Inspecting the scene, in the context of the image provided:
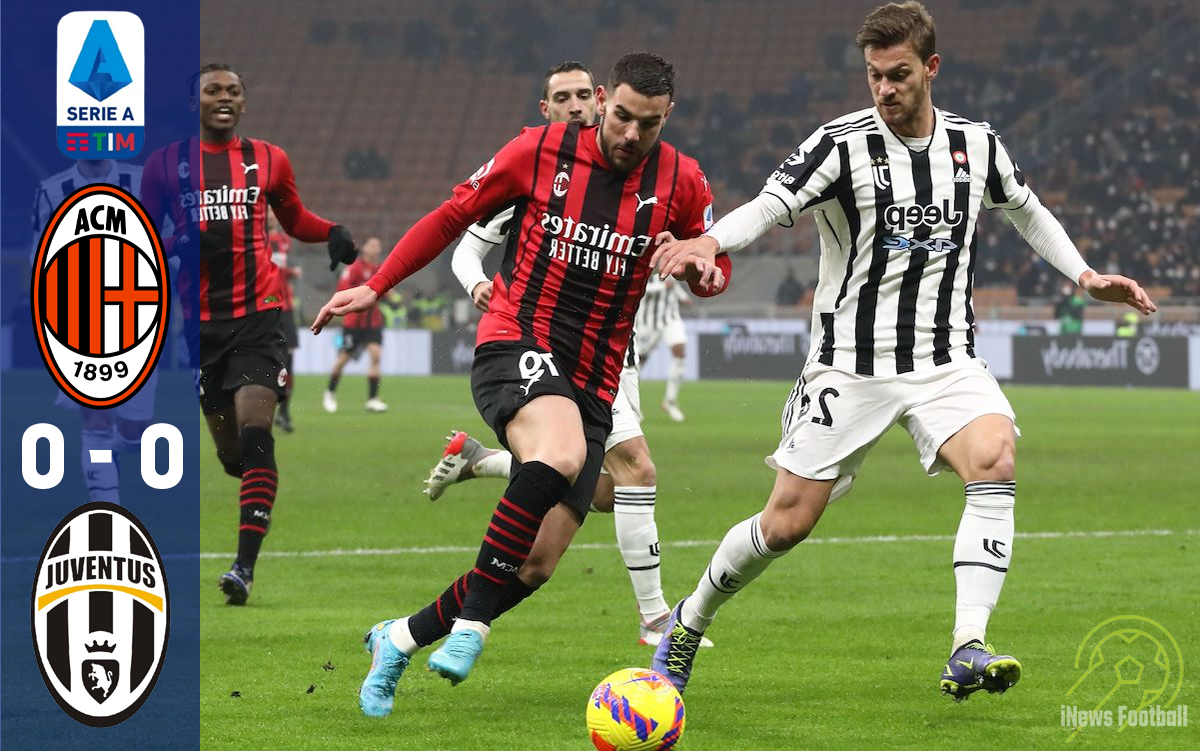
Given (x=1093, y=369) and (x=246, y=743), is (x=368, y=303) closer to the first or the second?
(x=246, y=743)

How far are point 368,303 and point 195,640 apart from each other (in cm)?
197

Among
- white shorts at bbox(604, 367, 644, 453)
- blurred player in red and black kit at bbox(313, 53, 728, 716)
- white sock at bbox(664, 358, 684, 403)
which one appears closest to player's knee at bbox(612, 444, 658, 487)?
white shorts at bbox(604, 367, 644, 453)

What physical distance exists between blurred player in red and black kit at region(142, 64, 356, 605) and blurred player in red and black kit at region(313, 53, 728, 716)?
2.14m

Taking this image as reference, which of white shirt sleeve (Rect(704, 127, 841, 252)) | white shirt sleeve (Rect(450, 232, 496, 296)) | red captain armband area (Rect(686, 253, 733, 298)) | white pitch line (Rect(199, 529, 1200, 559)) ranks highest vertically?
white shirt sleeve (Rect(704, 127, 841, 252))

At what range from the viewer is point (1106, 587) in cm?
758

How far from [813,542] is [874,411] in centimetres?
436

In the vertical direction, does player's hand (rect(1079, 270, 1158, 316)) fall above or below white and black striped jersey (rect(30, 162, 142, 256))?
above

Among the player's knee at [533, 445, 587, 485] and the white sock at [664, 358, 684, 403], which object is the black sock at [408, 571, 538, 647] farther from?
the white sock at [664, 358, 684, 403]

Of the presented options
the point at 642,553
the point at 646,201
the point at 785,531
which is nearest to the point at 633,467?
the point at 642,553

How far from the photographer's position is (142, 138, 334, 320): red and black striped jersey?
7.55 meters

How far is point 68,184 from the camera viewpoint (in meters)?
8.73

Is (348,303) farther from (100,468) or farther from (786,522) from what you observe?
(100,468)

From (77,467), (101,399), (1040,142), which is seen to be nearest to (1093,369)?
(1040,142)

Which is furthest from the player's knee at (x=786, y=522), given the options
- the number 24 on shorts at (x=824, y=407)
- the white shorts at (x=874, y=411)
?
the number 24 on shorts at (x=824, y=407)
